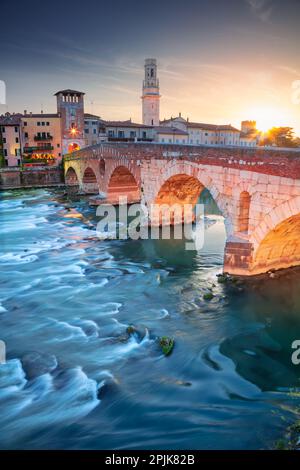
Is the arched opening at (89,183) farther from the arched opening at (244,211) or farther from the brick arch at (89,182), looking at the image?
the arched opening at (244,211)

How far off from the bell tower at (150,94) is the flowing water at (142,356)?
5724cm

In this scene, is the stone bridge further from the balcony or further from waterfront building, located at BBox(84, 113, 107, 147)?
waterfront building, located at BBox(84, 113, 107, 147)

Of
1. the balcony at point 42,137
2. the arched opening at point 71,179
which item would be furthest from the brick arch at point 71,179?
the balcony at point 42,137

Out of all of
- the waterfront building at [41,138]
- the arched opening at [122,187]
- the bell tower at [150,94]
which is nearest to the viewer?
the arched opening at [122,187]

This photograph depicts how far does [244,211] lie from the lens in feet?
42.2

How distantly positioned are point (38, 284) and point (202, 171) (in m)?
7.99

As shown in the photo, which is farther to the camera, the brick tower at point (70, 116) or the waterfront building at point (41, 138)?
the brick tower at point (70, 116)

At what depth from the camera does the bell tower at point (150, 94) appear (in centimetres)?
6900

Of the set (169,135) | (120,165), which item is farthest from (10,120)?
(120,165)

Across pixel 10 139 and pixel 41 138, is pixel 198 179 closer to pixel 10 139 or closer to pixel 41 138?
pixel 10 139

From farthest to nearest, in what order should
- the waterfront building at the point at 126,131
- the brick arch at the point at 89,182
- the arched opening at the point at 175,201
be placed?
the waterfront building at the point at 126,131 < the brick arch at the point at 89,182 < the arched opening at the point at 175,201

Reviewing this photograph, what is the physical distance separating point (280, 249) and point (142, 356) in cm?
687

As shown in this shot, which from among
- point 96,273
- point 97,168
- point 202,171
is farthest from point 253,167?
point 97,168
